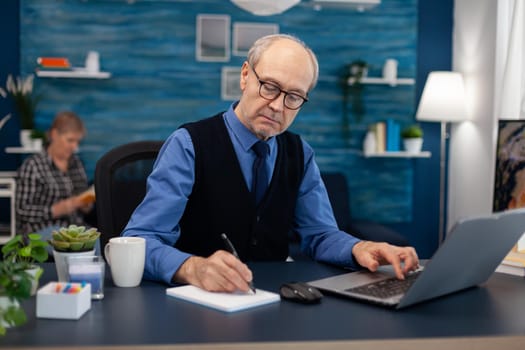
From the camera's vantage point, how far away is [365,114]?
17.7 feet

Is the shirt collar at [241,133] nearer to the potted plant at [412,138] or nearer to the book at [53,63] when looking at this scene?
the book at [53,63]

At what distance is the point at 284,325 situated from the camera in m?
1.21

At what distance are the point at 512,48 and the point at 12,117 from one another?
357 cm

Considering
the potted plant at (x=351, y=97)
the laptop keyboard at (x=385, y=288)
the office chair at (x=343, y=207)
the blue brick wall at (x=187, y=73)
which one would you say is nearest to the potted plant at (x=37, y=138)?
the blue brick wall at (x=187, y=73)

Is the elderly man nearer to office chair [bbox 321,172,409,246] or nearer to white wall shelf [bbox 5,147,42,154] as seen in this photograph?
office chair [bbox 321,172,409,246]

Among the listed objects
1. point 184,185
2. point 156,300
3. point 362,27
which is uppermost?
point 362,27

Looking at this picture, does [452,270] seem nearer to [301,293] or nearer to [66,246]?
[301,293]

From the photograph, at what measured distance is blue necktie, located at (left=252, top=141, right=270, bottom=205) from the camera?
2033 mm

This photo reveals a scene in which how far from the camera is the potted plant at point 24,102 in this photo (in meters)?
4.94

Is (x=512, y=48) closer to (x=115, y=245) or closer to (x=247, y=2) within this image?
(x=247, y=2)

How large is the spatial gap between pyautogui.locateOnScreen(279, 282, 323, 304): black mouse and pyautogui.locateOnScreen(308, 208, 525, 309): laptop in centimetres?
7

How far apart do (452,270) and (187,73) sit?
4.10m

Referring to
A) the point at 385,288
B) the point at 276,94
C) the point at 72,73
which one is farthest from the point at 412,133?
the point at 385,288

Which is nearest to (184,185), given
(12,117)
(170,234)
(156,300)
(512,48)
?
(170,234)
